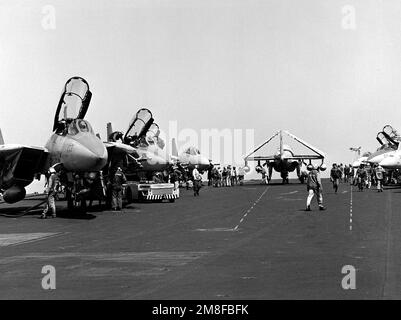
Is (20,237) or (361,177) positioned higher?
(361,177)

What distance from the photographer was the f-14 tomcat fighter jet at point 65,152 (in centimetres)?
2248

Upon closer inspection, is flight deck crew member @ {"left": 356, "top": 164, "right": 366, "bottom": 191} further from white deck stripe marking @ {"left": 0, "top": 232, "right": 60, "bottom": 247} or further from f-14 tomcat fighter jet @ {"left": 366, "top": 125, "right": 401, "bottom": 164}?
white deck stripe marking @ {"left": 0, "top": 232, "right": 60, "bottom": 247}

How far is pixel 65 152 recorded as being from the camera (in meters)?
22.9

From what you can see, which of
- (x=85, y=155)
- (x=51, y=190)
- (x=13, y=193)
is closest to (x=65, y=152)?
Result: (x=85, y=155)

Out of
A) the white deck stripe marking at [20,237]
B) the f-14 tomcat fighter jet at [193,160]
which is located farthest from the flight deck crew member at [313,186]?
the f-14 tomcat fighter jet at [193,160]

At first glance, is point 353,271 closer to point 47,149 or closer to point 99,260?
point 99,260

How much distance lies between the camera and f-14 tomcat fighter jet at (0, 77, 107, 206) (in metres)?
22.5

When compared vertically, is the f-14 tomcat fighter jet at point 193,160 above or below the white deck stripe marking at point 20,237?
above

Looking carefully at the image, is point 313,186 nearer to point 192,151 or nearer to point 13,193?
point 13,193

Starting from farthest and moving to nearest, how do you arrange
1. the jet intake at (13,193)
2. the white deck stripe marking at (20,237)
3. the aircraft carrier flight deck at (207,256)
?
the jet intake at (13,193), the white deck stripe marking at (20,237), the aircraft carrier flight deck at (207,256)

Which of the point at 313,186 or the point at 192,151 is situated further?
the point at 192,151

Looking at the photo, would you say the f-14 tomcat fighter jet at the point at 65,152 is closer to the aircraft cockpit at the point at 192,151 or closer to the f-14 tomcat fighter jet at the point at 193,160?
the f-14 tomcat fighter jet at the point at 193,160
